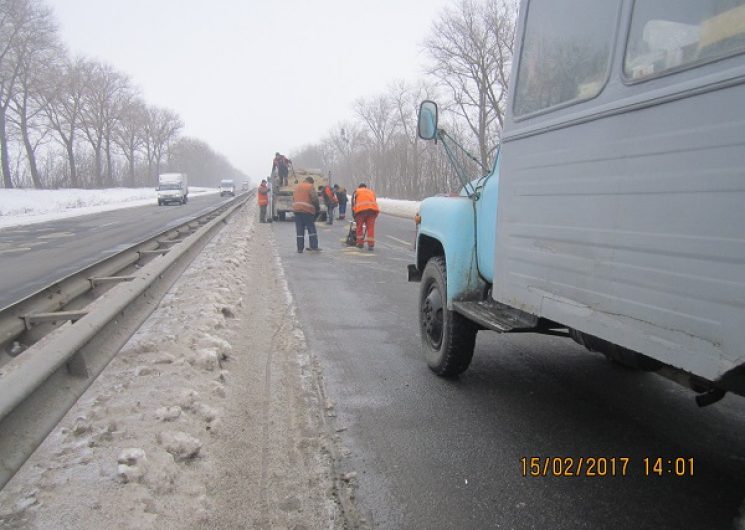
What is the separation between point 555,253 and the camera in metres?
2.59

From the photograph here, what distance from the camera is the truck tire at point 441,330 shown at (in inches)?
151

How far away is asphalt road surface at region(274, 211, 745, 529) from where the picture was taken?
2.45m

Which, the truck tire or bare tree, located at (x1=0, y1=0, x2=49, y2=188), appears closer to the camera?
the truck tire

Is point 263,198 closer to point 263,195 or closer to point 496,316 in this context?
point 263,195

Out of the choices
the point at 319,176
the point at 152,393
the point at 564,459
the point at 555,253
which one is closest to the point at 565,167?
the point at 555,253

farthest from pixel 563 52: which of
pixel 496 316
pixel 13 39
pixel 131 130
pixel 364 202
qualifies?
pixel 131 130

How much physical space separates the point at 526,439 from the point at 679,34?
7.37 ft

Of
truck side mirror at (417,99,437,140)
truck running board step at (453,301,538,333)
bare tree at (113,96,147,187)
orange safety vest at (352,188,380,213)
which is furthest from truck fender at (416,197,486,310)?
bare tree at (113,96,147,187)

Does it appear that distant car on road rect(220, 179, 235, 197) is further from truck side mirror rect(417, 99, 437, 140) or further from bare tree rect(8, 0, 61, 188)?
truck side mirror rect(417, 99, 437, 140)

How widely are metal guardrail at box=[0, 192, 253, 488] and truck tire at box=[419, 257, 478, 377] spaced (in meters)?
2.26

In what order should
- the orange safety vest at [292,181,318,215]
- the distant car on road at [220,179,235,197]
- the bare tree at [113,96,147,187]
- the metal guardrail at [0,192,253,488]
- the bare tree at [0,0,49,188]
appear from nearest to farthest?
1. the metal guardrail at [0,192,253,488]
2. the orange safety vest at [292,181,318,215]
3. the bare tree at [0,0,49,188]
4. the distant car on road at [220,179,235,197]
5. the bare tree at [113,96,147,187]

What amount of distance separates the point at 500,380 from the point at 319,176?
69.0 feet

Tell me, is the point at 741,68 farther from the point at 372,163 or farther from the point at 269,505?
the point at 372,163
